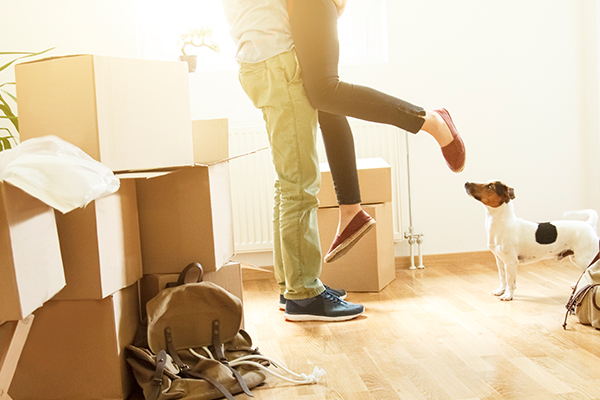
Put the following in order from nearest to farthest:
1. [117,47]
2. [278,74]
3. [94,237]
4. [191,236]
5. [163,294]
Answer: [94,237] → [163,294] → [191,236] → [278,74] → [117,47]

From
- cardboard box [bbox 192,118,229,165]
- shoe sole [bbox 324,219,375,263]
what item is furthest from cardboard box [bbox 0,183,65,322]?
shoe sole [bbox 324,219,375,263]

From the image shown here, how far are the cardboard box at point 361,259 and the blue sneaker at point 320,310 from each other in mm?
397

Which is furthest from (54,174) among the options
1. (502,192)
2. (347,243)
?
(502,192)

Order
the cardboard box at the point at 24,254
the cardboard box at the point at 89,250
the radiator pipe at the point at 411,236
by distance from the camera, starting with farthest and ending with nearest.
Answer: the radiator pipe at the point at 411,236
the cardboard box at the point at 89,250
the cardboard box at the point at 24,254

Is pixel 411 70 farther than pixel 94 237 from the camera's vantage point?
Yes

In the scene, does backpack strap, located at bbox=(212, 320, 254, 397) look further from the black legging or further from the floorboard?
the black legging

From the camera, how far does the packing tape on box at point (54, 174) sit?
3.45 ft

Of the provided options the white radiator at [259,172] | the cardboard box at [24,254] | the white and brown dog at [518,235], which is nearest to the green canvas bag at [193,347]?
the cardboard box at [24,254]

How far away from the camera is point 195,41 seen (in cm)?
273

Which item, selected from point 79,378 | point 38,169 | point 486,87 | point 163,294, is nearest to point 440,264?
point 486,87

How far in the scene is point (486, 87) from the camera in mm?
2875

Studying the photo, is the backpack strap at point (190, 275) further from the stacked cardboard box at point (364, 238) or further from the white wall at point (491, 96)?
the white wall at point (491, 96)

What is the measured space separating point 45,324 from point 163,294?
27 centimetres

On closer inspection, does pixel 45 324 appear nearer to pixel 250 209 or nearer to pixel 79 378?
pixel 79 378
